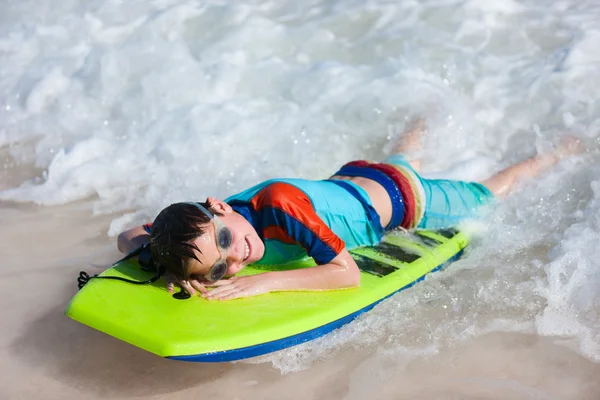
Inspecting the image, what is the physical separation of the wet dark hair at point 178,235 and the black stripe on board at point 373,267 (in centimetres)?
99

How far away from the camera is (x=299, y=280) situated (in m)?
3.45

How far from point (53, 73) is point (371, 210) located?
4089mm

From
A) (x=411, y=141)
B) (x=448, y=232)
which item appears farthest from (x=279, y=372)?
(x=411, y=141)

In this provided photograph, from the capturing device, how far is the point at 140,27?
7.46 meters

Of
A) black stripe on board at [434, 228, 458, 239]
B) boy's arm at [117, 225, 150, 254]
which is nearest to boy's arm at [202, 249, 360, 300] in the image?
boy's arm at [117, 225, 150, 254]

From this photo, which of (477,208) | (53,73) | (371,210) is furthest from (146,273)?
(53,73)

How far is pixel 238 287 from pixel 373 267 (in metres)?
0.79

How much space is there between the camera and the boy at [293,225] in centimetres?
319

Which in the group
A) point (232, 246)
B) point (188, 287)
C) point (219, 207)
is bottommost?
point (188, 287)

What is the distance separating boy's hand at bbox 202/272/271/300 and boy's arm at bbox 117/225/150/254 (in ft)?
1.91

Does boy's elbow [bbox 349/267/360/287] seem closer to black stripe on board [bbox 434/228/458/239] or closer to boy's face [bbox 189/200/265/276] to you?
boy's face [bbox 189/200/265/276]

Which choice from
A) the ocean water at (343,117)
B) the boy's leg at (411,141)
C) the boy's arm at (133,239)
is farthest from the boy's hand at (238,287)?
the boy's leg at (411,141)

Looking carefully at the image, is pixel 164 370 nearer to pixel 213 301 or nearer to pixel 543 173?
pixel 213 301

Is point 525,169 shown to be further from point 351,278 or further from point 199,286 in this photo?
point 199,286
